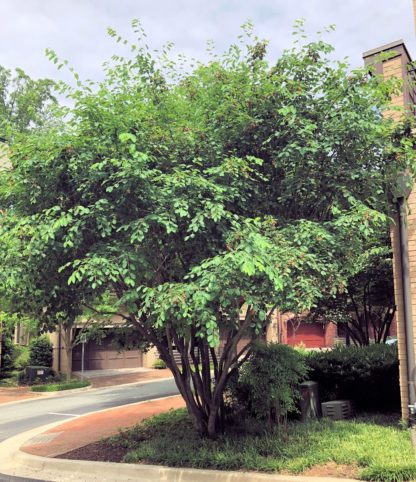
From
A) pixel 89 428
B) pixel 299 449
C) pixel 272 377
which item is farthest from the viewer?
pixel 89 428

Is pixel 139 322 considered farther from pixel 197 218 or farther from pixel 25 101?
pixel 25 101

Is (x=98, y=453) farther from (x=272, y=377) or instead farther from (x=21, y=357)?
(x=21, y=357)

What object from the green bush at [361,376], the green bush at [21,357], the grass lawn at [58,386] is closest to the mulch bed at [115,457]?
the green bush at [361,376]

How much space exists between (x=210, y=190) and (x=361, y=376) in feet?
18.5

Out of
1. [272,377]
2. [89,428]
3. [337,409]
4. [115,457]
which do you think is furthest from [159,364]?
[272,377]

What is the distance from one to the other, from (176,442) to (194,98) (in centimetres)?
584

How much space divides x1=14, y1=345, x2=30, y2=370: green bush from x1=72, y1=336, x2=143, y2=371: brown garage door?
3.00 m

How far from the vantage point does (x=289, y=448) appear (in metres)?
7.23

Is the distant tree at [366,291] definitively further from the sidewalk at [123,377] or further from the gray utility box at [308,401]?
the sidewalk at [123,377]

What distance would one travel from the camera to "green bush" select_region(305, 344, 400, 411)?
31.7ft

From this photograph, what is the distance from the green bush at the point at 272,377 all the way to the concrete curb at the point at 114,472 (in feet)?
4.84

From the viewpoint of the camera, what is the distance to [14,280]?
6148mm

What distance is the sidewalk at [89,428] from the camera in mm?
9758

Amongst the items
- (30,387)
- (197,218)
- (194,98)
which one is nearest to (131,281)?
(197,218)
